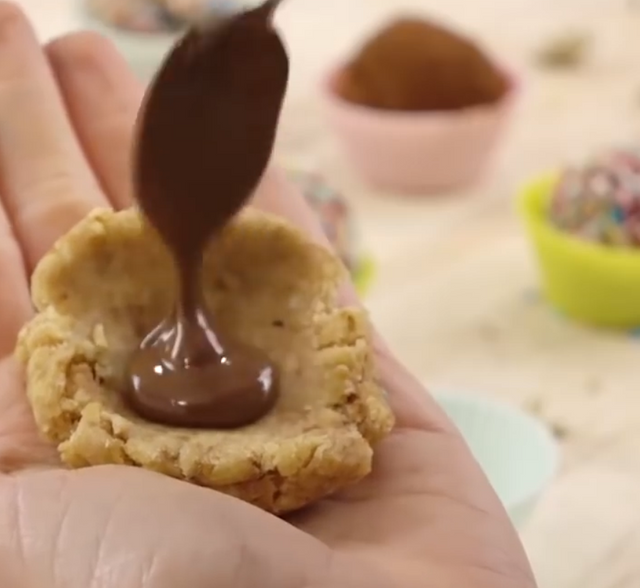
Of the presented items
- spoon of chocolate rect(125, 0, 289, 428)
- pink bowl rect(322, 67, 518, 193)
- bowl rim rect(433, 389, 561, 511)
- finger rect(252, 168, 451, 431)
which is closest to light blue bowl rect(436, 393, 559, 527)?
bowl rim rect(433, 389, 561, 511)

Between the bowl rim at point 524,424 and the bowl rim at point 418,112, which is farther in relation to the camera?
the bowl rim at point 418,112

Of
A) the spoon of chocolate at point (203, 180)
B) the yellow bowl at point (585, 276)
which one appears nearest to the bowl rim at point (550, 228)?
the yellow bowl at point (585, 276)

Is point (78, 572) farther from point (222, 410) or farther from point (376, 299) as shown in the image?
point (376, 299)

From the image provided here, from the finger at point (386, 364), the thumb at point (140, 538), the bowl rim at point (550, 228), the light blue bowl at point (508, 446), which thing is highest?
the thumb at point (140, 538)

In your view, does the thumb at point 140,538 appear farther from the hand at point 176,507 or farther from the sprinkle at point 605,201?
the sprinkle at point 605,201

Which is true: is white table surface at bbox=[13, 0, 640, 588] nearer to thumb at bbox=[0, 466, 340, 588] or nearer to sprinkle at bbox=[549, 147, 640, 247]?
sprinkle at bbox=[549, 147, 640, 247]

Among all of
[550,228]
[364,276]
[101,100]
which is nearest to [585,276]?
[550,228]

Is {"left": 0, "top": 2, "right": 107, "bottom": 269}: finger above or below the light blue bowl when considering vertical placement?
above
